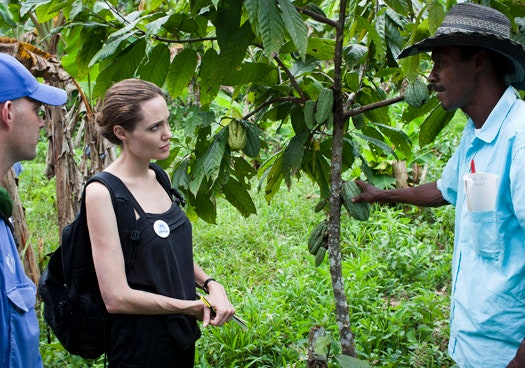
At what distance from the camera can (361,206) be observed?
2170 mm

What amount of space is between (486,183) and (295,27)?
69 centimetres

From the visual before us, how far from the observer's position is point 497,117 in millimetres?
1728

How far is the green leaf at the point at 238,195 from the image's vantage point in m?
2.43

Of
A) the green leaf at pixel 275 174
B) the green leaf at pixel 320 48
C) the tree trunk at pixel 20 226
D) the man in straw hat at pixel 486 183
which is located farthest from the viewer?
the tree trunk at pixel 20 226

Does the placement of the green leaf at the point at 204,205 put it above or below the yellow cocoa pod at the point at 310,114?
below

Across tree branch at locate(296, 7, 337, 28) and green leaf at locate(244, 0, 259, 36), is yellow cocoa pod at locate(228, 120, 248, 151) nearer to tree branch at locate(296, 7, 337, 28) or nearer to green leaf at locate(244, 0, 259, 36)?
tree branch at locate(296, 7, 337, 28)

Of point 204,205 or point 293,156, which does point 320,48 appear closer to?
point 293,156

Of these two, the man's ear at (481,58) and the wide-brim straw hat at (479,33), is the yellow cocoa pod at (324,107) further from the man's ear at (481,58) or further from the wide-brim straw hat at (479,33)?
the man's ear at (481,58)

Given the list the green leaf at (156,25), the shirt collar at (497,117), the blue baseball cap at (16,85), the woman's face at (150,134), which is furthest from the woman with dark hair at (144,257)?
the shirt collar at (497,117)

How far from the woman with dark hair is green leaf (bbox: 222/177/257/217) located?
505mm

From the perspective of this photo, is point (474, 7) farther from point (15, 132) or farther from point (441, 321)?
point (441, 321)

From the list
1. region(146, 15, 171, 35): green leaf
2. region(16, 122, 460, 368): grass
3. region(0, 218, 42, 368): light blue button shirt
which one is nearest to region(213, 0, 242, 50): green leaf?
region(146, 15, 171, 35): green leaf

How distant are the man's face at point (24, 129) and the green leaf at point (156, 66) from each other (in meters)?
0.62

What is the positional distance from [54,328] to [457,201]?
132 centimetres
